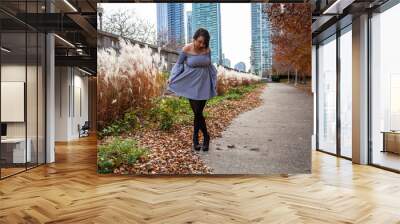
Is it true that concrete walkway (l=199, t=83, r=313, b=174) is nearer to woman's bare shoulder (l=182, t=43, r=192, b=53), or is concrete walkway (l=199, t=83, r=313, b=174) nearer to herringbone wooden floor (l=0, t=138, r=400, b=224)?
herringbone wooden floor (l=0, t=138, r=400, b=224)

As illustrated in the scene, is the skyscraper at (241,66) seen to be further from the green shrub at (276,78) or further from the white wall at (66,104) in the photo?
the white wall at (66,104)

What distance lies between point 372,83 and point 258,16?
2.77 m

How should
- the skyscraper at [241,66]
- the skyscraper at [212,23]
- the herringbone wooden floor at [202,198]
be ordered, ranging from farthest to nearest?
the skyscraper at [241,66], the skyscraper at [212,23], the herringbone wooden floor at [202,198]

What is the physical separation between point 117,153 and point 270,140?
90.8 inches

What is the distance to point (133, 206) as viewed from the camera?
417 cm

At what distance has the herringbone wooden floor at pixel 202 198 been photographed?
12.2 feet

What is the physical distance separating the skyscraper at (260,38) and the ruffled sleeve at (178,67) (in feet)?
3.57

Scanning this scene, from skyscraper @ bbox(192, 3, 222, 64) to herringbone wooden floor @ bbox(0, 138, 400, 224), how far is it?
75.5 inches

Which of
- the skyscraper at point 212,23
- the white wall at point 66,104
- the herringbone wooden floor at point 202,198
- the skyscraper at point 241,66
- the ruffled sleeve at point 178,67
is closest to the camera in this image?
the herringbone wooden floor at point 202,198

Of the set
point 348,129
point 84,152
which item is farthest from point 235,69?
point 84,152

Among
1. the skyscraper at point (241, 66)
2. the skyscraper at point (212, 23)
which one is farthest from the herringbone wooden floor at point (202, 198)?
the skyscraper at point (212, 23)

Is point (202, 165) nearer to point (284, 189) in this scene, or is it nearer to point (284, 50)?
point (284, 189)

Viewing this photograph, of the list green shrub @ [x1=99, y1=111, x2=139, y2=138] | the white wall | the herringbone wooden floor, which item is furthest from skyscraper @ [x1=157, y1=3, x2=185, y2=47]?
the white wall

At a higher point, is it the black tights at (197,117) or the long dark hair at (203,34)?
the long dark hair at (203,34)
